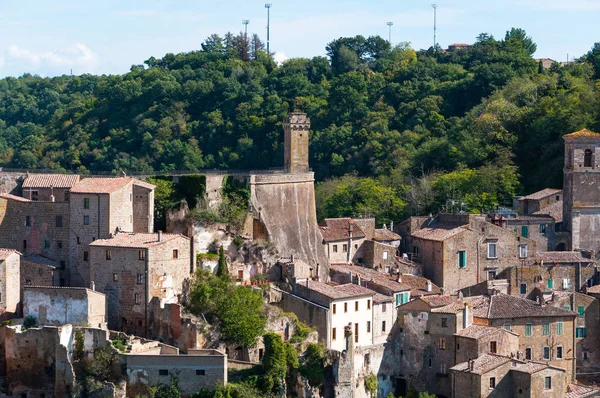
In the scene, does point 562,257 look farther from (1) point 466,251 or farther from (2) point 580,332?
(2) point 580,332

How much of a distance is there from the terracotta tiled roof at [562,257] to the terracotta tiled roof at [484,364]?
1024 centimetres

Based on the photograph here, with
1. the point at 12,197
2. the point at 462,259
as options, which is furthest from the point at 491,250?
the point at 12,197

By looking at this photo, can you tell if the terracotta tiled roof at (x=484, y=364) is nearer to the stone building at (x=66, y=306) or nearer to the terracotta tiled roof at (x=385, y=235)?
the terracotta tiled roof at (x=385, y=235)

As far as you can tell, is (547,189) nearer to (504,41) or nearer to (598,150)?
(598,150)

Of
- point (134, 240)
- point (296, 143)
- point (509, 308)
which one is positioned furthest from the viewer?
point (296, 143)

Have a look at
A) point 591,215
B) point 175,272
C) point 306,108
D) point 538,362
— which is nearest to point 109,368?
point 175,272

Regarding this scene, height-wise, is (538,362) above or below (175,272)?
below

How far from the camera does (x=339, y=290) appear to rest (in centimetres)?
5419

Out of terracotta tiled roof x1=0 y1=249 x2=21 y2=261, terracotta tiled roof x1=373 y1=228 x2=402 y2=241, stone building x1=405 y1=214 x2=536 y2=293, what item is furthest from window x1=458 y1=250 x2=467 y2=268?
terracotta tiled roof x1=0 y1=249 x2=21 y2=261

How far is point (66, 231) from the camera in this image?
175 ft

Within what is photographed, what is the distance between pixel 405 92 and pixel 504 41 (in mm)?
11980

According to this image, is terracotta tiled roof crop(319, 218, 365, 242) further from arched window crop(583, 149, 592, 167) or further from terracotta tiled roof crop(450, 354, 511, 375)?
arched window crop(583, 149, 592, 167)

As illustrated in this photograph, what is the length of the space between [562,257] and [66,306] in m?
24.1

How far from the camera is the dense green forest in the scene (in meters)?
72.8
